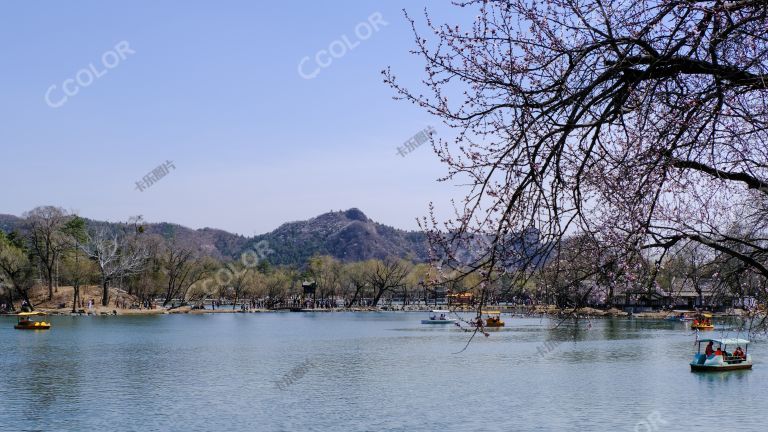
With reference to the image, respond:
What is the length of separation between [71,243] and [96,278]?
7.16m

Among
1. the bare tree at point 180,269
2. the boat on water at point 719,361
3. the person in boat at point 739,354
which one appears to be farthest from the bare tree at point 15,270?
the person in boat at point 739,354

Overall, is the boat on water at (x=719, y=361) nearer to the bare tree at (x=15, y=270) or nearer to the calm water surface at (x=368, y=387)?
the calm water surface at (x=368, y=387)

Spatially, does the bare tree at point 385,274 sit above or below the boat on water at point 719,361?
above

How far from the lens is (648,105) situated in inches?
245

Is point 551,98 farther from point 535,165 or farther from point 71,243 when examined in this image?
point 71,243

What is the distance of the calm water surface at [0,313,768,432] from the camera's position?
2719 cm

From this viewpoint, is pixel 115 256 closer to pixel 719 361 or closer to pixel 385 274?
pixel 385 274

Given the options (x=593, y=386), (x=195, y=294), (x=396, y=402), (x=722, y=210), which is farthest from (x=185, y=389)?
(x=195, y=294)

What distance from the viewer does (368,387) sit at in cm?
Result: 3544

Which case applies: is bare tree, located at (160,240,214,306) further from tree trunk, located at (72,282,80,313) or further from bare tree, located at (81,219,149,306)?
tree trunk, located at (72,282,80,313)

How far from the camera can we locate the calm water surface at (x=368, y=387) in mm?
27188

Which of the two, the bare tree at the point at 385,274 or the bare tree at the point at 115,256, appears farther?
the bare tree at the point at 385,274

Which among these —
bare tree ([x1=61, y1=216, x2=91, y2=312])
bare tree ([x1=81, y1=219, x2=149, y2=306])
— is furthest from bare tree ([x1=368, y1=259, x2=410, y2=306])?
bare tree ([x1=61, y1=216, x2=91, y2=312])

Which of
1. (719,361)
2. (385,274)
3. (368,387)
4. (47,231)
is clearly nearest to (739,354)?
(719,361)
